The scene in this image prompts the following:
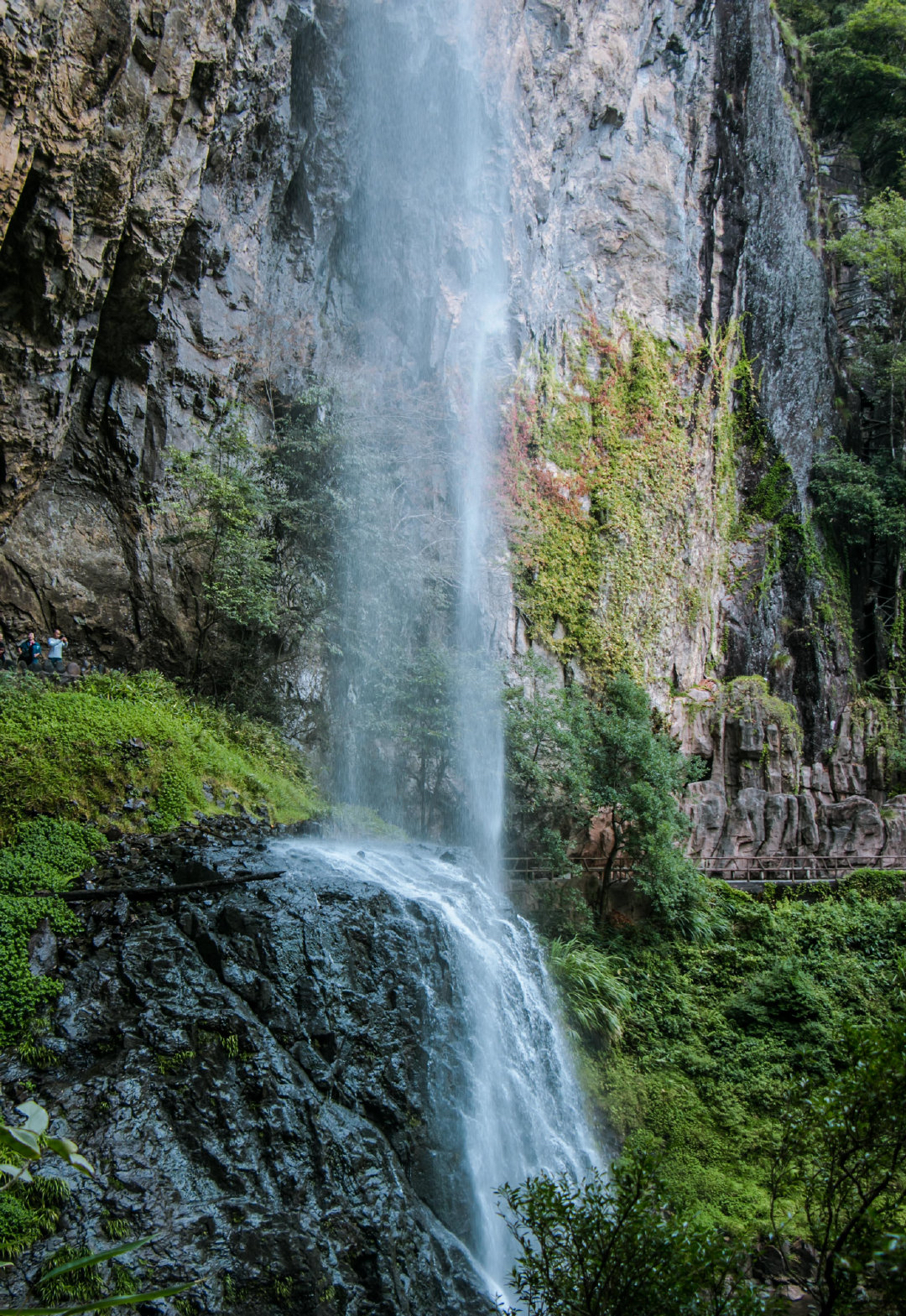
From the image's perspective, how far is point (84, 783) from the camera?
362 inches

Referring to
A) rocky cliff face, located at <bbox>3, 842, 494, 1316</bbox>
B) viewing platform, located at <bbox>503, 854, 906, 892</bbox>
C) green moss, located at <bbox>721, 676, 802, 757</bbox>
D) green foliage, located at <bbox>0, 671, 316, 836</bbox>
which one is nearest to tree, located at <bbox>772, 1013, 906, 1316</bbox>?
rocky cliff face, located at <bbox>3, 842, 494, 1316</bbox>

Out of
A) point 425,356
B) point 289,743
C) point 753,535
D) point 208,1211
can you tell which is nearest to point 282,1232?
point 208,1211

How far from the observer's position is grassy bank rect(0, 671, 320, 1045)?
23.8ft

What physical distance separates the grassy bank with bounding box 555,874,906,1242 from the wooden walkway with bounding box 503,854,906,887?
2.74 ft

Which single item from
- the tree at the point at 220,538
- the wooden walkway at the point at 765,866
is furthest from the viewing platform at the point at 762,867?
the tree at the point at 220,538

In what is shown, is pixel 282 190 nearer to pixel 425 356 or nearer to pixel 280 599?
pixel 425 356

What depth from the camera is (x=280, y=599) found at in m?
16.2

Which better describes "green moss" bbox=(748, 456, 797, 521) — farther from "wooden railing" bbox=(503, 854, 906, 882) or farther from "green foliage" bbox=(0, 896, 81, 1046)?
"green foliage" bbox=(0, 896, 81, 1046)

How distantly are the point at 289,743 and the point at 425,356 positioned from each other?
10182 millimetres

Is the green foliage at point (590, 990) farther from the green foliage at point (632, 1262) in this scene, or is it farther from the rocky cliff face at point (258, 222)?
the rocky cliff face at point (258, 222)

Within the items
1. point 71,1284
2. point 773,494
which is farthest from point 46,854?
point 773,494

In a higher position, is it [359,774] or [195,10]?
[195,10]

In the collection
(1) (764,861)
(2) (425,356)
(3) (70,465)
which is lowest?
(1) (764,861)

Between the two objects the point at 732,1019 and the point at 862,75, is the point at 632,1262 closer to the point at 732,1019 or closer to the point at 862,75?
the point at 732,1019
